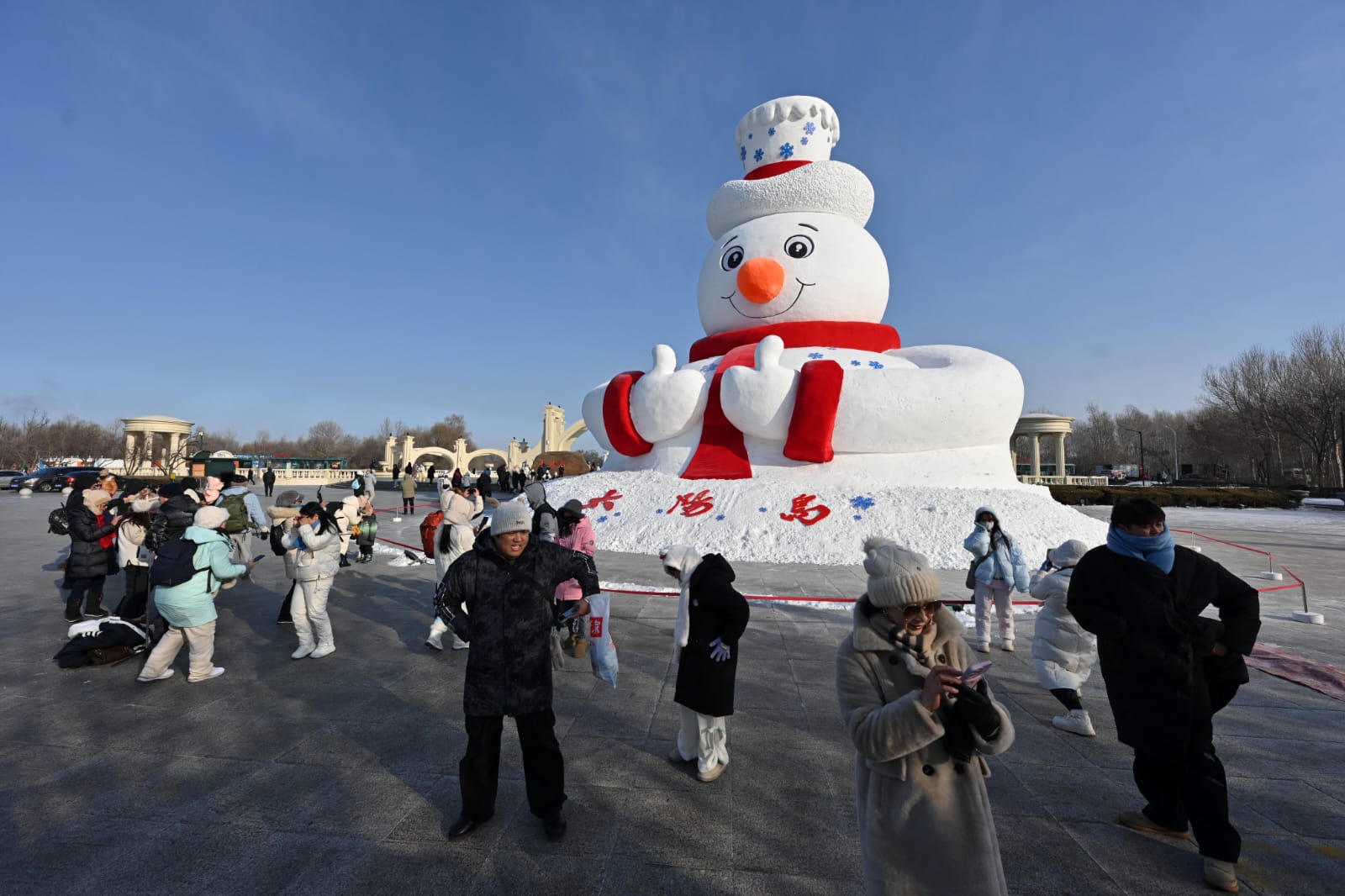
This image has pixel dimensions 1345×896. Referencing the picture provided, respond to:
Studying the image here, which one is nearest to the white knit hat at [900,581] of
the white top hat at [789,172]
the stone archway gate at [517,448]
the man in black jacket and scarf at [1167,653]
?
the man in black jacket and scarf at [1167,653]

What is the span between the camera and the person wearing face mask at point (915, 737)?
1.67 m

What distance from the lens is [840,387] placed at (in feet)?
37.3

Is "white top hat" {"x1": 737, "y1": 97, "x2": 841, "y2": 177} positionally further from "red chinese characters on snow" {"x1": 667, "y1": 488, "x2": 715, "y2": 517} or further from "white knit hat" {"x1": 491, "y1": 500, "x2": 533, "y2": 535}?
"white knit hat" {"x1": 491, "y1": 500, "x2": 533, "y2": 535}

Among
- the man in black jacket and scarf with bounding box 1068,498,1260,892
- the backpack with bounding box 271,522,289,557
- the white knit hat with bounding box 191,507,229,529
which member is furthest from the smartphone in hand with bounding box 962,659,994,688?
the backpack with bounding box 271,522,289,557

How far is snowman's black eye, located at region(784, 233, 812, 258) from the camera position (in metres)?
12.7

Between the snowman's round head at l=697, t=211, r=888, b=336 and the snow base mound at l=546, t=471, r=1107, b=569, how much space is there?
3.91 metres

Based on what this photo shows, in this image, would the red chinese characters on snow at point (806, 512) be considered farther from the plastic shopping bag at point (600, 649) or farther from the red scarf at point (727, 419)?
the plastic shopping bag at point (600, 649)

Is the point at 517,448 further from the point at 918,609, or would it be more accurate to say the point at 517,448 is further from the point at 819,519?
the point at 918,609

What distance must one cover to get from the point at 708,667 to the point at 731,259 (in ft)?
37.2

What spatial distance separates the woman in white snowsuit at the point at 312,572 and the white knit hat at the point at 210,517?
566 mm

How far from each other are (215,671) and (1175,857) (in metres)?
6.25

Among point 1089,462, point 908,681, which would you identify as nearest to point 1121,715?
point 908,681

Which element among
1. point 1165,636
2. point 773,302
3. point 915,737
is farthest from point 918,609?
point 773,302

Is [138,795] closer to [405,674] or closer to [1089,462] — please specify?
[405,674]
